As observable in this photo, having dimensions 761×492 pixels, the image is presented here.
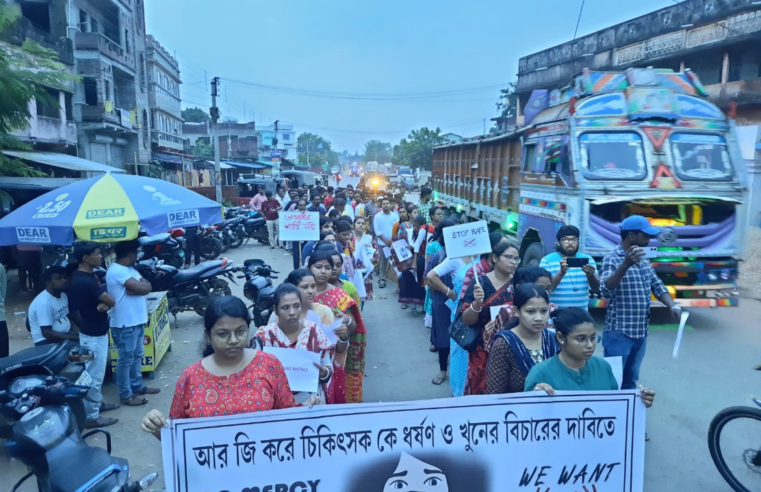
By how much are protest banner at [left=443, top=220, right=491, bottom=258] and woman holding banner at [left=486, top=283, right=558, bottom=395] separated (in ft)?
6.14

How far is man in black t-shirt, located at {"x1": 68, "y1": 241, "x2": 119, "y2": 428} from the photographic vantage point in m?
4.52

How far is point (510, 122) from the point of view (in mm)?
34812

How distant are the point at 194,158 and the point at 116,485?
4011 centimetres

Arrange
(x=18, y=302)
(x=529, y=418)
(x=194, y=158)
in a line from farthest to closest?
(x=194, y=158) < (x=18, y=302) < (x=529, y=418)

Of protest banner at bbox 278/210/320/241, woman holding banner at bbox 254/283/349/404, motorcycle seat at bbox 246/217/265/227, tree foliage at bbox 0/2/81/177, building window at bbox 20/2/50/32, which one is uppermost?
building window at bbox 20/2/50/32

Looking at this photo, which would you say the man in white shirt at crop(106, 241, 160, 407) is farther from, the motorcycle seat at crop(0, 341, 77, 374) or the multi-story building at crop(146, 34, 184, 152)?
the multi-story building at crop(146, 34, 184, 152)

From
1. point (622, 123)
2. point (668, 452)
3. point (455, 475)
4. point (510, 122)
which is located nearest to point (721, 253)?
point (622, 123)

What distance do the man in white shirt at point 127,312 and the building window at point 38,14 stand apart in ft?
67.0

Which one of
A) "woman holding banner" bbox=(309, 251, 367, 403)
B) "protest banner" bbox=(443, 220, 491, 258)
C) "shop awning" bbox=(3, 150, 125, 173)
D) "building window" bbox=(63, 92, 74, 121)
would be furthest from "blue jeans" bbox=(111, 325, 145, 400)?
"building window" bbox=(63, 92, 74, 121)

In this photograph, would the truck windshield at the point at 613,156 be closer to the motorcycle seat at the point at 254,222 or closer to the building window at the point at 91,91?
the motorcycle seat at the point at 254,222

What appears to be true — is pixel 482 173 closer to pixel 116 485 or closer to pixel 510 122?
pixel 116 485

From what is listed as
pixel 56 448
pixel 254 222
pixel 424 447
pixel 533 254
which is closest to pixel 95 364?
pixel 56 448

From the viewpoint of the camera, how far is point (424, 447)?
8.06ft

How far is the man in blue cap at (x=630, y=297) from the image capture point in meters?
4.09
